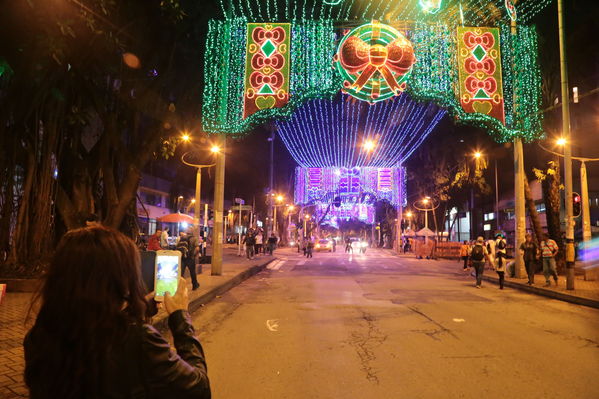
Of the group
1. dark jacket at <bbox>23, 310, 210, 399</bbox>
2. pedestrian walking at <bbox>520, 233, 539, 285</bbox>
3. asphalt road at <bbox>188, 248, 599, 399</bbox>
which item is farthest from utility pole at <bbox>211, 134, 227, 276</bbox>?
dark jacket at <bbox>23, 310, 210, 399</bbox>

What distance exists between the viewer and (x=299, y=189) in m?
37.2

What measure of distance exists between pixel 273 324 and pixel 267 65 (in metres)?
9.09

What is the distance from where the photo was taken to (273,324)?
8047mm

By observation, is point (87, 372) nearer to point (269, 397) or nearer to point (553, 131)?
point (269, 397)

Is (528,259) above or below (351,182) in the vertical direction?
below

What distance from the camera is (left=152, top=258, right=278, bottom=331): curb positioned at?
7.37m

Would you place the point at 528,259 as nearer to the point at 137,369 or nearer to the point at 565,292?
the point at 565,292

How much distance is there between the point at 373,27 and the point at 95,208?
9.66m

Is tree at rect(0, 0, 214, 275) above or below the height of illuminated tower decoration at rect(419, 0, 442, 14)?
below

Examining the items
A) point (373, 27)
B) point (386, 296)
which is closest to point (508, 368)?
point (386, 296)

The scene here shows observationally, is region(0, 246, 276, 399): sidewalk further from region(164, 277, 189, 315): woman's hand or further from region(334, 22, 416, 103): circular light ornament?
region(334, 22, 416, 103): circular light ornament

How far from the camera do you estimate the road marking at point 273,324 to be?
7.69 meters

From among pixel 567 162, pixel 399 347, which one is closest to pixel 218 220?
pixel 399 347

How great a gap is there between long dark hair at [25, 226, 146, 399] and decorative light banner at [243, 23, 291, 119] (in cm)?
1298
